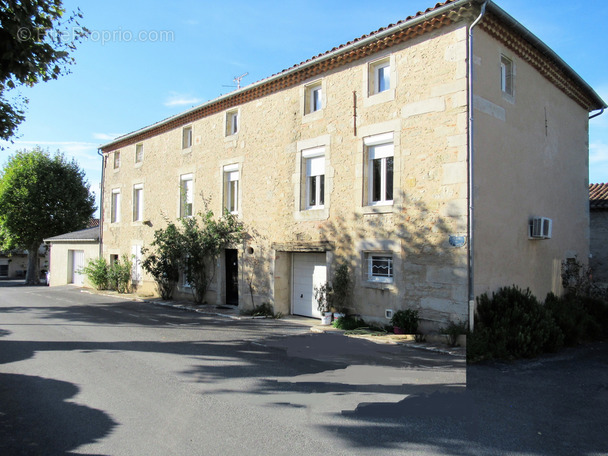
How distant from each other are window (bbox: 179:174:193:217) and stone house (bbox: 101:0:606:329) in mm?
1320

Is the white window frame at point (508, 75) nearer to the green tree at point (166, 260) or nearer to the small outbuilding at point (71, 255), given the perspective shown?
the green tree at point (166, 260)

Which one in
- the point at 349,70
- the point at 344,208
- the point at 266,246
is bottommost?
the point at 266,246

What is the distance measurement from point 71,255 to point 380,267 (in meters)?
21.1

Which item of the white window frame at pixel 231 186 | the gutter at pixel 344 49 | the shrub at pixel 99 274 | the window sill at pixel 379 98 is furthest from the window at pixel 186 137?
the window sill at pixel 379 98

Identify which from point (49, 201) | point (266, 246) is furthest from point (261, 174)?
point (49, 201)

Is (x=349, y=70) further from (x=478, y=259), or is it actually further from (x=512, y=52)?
(x=478, y=259)

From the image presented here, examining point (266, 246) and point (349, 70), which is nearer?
point (349, 70)

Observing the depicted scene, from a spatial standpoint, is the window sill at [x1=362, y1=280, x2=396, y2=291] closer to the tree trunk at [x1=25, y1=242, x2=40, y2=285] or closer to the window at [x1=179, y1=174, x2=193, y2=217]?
the window at [x1=179, y1=174, x2=193, y2=217]

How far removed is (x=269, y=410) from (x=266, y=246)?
25.9ft

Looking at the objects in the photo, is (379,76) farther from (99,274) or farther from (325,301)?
(99,274)

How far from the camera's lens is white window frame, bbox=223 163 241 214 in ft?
45.8

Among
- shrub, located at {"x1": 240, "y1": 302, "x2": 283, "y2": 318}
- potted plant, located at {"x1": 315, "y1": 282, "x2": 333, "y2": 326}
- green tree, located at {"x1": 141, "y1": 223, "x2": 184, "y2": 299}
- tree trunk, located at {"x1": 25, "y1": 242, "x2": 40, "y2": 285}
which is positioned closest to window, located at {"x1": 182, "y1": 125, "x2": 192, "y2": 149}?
green tree, located at {"x1": 141, "y1": 223, "x2": 184, "y2": 299}

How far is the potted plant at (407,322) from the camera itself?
8.98m

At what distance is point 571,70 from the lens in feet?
38.3
